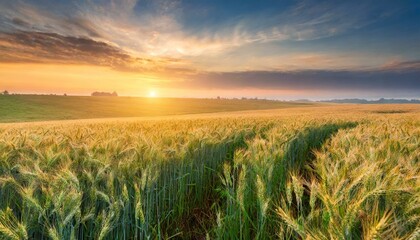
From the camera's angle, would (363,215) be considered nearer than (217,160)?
Yes

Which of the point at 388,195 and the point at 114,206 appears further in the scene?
the point at 114,206

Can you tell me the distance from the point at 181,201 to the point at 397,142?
3407mm

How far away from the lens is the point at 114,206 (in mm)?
2273

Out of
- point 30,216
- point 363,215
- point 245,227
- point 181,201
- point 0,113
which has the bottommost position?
point 0,113

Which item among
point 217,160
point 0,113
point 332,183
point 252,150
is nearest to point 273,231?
point 332,183

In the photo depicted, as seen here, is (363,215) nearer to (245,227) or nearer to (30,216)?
(245,227)

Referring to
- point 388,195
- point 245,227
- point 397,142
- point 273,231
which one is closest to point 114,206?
point 245,227

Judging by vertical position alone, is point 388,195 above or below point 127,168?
above

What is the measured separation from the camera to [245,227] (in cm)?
268

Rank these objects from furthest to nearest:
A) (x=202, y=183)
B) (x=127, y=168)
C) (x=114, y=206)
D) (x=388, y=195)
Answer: (x=202, y=183), (x=127, y=168), (x=114, y=206), (x=388, y=195)

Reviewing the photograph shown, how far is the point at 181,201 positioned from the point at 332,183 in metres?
2.37

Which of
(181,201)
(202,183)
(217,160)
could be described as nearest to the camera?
(181,201)

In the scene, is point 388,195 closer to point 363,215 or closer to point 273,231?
point 363,215

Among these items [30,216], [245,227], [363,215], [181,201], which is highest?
[363,215]
